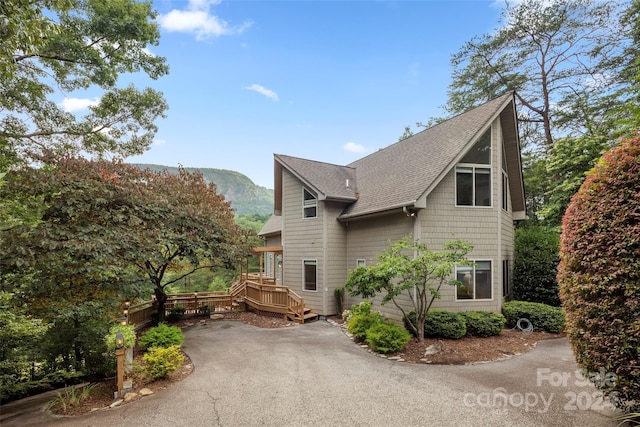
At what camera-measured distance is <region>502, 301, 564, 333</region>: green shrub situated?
380 inches

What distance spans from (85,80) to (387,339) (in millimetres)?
13075

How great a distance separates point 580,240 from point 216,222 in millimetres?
9915

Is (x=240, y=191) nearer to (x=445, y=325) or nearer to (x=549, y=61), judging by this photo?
(x=549, y=61)

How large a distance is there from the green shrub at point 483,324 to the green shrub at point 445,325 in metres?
0.30

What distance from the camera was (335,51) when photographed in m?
16.1

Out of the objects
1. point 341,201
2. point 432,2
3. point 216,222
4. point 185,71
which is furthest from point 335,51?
point 216,222

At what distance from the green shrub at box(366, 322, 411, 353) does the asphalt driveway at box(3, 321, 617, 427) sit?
0.39 meters

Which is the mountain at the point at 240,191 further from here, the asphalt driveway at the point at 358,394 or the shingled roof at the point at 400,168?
the asphalt driveway at the point at 358,394

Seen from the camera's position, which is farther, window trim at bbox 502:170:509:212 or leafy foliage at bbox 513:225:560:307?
window trim at bbox 502:170:509:212

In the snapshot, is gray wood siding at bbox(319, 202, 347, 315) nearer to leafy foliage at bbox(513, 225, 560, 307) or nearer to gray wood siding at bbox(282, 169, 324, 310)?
gray wood siding at bbox(282, 169, 324, 310)

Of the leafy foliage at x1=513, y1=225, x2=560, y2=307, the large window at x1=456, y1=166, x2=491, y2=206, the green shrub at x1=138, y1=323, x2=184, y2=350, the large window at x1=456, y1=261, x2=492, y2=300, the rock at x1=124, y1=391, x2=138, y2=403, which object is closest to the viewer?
the rock at x1=124, y1=391, x2=138, y2=403

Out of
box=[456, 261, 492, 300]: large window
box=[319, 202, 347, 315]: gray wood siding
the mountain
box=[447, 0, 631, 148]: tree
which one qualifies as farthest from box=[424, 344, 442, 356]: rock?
the mountain

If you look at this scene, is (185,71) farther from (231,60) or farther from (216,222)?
(216,222)

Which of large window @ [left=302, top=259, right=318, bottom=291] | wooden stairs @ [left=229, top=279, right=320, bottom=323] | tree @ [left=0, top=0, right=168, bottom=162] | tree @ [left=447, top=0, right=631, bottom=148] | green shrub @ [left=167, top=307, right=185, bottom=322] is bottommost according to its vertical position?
green shrub @ [left=167, top=307, right=185, bottom=322]
